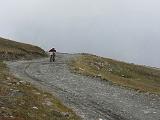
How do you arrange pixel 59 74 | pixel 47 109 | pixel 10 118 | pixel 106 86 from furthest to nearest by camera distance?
pixel 59 74, pixel 106 86, pixel 47 109, pixel 10 118

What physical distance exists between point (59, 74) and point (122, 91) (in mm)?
15815

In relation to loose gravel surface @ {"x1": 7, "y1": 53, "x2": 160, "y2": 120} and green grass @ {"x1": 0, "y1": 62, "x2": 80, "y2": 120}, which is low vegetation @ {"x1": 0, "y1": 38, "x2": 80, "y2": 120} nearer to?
green grass @ {"x1": 0, "y1": 62, "x2": 80, "y2": 120}

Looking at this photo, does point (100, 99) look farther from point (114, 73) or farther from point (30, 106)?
point (114, 73)

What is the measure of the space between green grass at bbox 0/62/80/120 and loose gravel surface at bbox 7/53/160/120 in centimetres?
152

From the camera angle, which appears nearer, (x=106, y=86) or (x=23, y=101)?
(x=23, y=101)

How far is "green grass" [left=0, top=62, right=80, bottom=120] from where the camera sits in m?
26.5

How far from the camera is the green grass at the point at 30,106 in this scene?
2650 centimetres

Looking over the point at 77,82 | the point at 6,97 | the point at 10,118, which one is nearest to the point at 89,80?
the point at 77,82

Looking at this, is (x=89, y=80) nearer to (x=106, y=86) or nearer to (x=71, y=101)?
(x=106, y=86)

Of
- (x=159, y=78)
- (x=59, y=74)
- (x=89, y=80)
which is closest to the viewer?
(x=89, y=80)

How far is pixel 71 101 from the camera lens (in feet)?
122

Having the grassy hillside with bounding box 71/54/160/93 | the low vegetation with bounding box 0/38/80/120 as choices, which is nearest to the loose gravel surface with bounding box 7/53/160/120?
the low vegetation with bounding box 0/38/80/120

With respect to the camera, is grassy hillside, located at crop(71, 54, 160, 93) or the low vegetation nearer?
the low vegetation

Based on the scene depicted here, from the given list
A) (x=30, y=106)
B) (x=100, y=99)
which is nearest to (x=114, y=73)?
(x=100, y=99)
